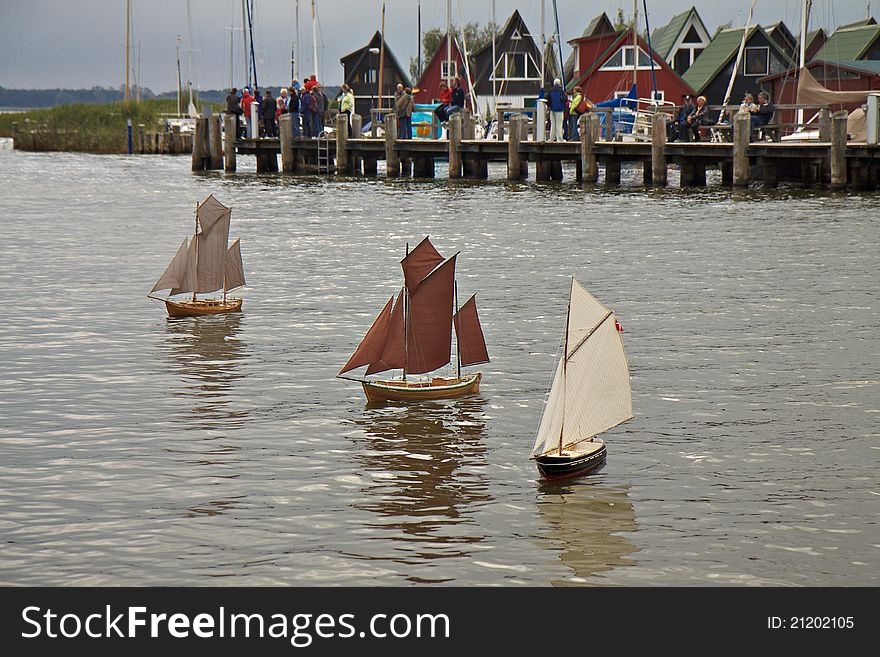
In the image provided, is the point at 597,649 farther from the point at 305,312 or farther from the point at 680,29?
the point at 680,29

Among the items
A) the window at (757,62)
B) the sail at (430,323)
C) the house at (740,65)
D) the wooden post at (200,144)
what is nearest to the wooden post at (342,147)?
the wooden post at (200,144)

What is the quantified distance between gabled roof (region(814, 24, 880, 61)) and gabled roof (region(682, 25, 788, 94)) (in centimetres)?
476

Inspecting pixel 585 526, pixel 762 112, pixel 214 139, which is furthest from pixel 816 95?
pixel 585 526

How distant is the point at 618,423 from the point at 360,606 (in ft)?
13.4

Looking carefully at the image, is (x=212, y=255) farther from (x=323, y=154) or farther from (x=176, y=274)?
(x=323, y=154)

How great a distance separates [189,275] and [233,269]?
74 cm

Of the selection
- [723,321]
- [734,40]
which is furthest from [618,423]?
[734,40]

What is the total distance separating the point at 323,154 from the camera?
172ft

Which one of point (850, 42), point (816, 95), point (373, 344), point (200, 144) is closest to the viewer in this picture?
point (373, 344)

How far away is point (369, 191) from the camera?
1775 inches

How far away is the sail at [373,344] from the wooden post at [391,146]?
3335cm

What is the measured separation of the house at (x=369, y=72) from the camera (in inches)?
4092

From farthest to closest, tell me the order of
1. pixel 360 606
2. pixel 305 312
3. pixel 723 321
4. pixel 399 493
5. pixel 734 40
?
1. pixel 734 40
2. pixel 305 312
3. pixel 723 321
4. pixel 399 493
5. pixel 360 606

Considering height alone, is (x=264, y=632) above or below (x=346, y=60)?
below
